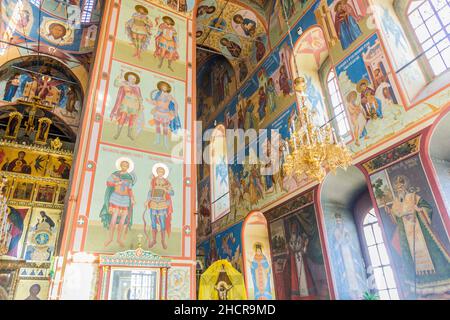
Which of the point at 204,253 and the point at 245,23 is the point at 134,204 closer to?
the point at 204,253

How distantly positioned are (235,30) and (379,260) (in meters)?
9.68

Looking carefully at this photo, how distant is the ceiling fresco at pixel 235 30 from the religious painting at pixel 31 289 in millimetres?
11620

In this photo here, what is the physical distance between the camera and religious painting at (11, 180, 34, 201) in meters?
13.1

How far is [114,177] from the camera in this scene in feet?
21.9

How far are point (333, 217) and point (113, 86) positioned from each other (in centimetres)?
652

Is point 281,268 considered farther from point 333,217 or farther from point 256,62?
point 256,62

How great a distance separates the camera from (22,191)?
13242mm

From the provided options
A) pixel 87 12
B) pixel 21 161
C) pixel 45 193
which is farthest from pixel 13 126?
pixel 87 12

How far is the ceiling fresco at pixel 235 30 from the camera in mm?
11805

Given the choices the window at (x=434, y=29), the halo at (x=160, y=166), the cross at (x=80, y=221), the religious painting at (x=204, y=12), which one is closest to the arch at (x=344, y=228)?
the window at (x=434, y=29)

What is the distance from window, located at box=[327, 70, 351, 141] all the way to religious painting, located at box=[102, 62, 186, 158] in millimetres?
4162

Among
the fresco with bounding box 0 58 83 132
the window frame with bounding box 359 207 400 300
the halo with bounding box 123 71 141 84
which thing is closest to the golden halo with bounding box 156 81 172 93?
the halo with bounding box 123 71 141 84

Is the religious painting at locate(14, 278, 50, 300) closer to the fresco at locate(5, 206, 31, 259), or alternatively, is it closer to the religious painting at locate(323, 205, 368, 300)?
the fresco at locate(5, 206, 31, 259)

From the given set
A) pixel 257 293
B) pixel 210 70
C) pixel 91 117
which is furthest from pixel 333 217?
pixel 210 70
